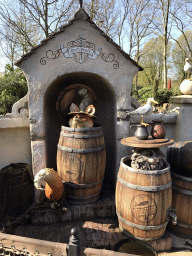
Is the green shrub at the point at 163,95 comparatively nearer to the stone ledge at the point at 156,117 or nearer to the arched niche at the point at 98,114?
the stone ledge at the point at 156,117

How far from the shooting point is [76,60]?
303cm

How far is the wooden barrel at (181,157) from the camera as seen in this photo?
9.03 feet

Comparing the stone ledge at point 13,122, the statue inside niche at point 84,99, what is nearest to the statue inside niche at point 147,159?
the statue inside niche at point 84,99

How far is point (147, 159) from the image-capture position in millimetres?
2439

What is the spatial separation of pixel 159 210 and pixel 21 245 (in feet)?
5.59

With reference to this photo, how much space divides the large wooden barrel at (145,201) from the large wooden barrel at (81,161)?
627mm

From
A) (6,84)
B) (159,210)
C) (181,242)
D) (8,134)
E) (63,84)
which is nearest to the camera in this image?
(159,210)

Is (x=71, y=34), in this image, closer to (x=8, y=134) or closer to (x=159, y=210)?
(x=8, y=134)

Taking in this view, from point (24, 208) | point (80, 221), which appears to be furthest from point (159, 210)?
point (24, 208)

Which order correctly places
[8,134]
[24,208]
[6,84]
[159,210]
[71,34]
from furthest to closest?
1. [6,84]
2. [8,134]
3. [24,208]
4. [71,34]
5. [159,210]

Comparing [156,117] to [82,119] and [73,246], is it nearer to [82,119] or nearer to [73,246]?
[82,119]

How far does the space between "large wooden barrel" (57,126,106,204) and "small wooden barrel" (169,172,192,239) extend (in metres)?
1.19

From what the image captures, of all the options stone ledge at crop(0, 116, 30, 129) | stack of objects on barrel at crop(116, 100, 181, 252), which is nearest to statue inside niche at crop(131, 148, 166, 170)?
stack of objects on barrel at crop(116, 100, 181, 252)

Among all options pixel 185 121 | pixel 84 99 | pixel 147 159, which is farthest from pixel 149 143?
pixel 185 121
